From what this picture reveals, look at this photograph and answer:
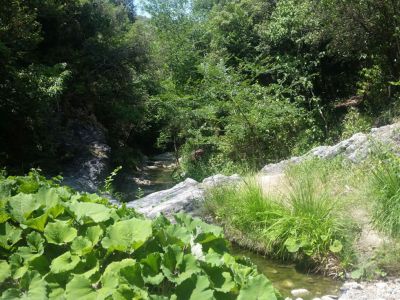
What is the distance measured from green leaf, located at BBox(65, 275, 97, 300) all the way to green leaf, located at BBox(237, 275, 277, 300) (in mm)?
618

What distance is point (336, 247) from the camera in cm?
498

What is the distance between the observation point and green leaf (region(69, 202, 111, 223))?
2.38 m

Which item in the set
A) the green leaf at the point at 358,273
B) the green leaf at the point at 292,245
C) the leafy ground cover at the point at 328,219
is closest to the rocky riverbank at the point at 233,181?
the leafy ground cover at the point at 328,219

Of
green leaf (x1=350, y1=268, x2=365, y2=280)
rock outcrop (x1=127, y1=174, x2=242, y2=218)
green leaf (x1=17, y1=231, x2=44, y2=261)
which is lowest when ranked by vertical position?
green leaf (x1=350, y1=268, x2=365, y2=280)

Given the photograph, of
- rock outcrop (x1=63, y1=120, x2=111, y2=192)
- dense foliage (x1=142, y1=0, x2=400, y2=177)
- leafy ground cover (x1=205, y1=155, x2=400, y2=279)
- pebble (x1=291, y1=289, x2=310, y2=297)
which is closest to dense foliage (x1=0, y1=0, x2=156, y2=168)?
rock outcrop (x1=63, y1=120, x2=111, y2=192)

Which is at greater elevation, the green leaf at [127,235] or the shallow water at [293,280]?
the green leaf at [127,235]

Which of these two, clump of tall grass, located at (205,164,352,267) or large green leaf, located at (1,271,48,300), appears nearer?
large green leaf, located at (1,271,48,300)

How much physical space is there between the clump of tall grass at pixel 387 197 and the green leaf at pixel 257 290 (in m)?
3.68

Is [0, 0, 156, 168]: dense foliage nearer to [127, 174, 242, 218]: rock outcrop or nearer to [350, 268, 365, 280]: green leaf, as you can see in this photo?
[127, 174, 242, 218]: rock outcrop

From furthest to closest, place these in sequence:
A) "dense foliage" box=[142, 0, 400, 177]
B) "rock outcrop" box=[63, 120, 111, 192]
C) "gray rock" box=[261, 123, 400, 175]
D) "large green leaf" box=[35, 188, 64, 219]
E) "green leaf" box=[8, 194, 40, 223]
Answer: "rock outcrop" box=[63, 120, 111, 192] < "dense foliage" box=[142, 0, 400, 177] < "gray rock" box=[261, 123, 400, 175] < "large green leaf" box=[35, 188, 64, 219] < "green leaf" box=[8, 194, 40, 223]

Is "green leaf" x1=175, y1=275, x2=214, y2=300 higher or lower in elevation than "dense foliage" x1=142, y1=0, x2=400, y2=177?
lower

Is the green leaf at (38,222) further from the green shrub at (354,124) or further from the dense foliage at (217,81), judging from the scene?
the green shrub at (354,124)

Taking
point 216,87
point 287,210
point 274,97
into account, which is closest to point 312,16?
point 274,97

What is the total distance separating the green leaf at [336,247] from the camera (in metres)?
4.95
